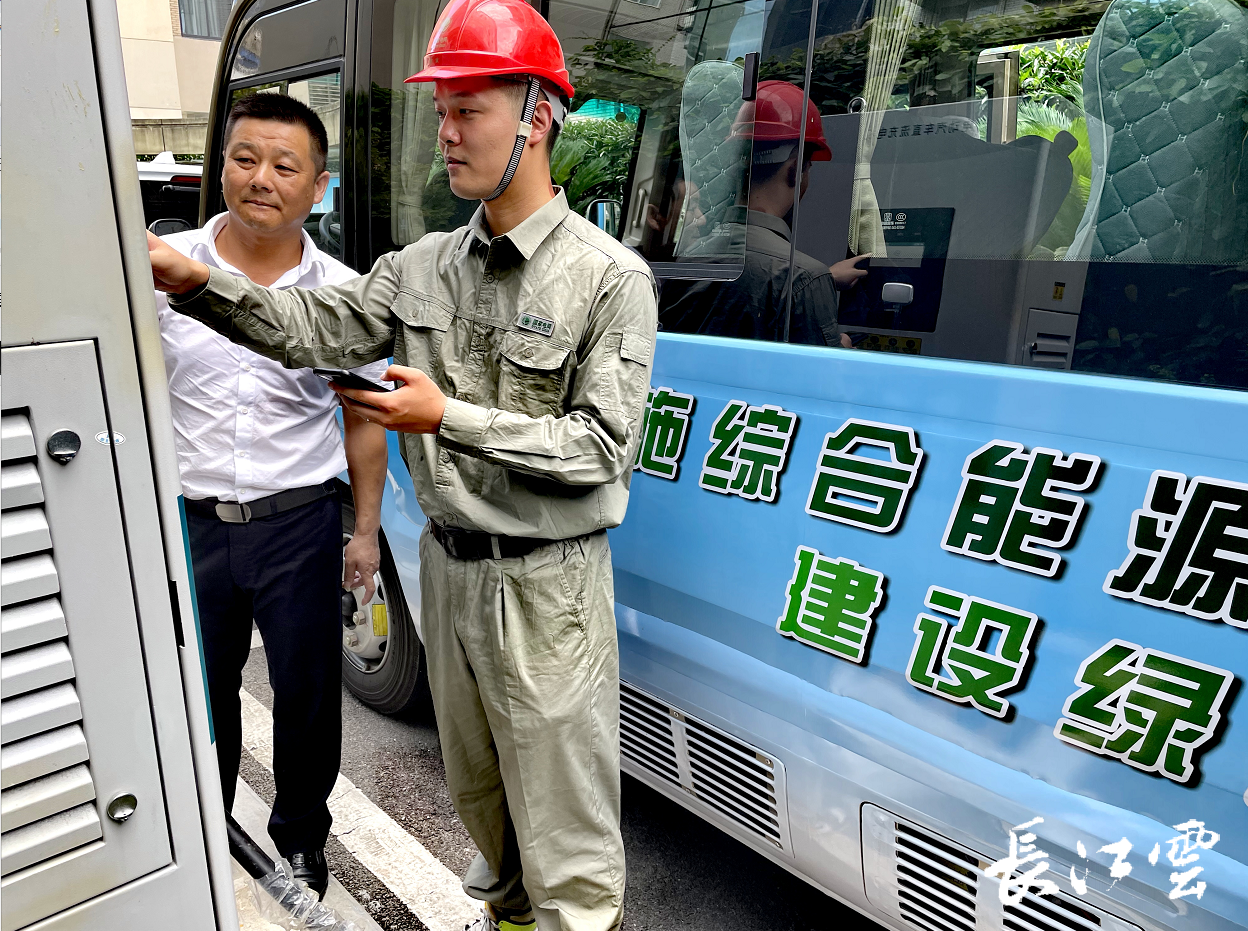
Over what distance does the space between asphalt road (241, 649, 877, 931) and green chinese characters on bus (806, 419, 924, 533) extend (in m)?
1.21

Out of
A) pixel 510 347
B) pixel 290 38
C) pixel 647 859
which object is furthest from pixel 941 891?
pixel 290 38

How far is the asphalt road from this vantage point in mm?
2408

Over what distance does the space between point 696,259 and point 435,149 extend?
1079 millimetres

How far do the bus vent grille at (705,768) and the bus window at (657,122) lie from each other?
1.01m

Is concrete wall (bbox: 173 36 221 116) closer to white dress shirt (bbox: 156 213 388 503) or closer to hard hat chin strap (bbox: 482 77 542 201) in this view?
white dress shirt (bbox: 156 213 388 503)

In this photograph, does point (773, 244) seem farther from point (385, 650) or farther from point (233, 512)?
point (385, 650)

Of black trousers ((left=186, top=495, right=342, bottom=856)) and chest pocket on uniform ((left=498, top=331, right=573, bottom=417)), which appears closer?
chest pocket on uniform ((left=498, top=331, right=573, bottom=417))

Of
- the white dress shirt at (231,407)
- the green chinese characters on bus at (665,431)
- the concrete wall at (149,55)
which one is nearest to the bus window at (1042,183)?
the green chinese characters on bus at (665,431)

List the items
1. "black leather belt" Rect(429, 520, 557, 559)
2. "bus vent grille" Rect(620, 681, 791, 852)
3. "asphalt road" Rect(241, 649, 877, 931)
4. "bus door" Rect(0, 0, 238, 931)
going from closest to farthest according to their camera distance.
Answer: "bus door" Rect(0, 0, 238, 931)
"black leather belt" Rect(429, 520, 557, 559)
"bus vent grille" Rect(620, 681, 791, 852)
"asphalt road" Rect(241, 649, 877, 931)

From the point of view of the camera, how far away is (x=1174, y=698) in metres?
1.38

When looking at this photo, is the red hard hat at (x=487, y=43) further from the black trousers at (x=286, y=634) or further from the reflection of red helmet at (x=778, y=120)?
the black trousers at (x=286, y=634)

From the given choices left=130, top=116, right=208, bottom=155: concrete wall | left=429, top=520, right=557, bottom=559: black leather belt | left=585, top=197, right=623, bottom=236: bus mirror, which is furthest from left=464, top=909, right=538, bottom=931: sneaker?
left=130, top=116, right=208, bottom=155: concrete wall

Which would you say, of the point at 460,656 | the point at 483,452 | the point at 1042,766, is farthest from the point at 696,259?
the point at 1042,766

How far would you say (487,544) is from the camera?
1.77 m
